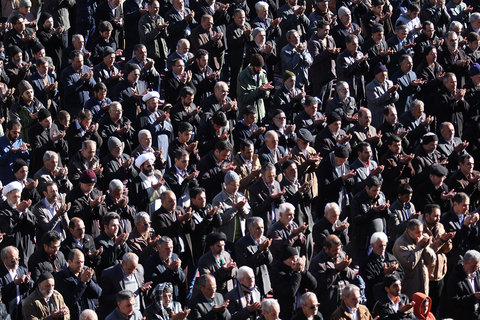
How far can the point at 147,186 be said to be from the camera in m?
17.3

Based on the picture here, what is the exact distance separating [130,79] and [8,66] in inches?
74.1

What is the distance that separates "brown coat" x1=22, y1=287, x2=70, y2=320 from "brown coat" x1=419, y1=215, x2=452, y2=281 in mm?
4714

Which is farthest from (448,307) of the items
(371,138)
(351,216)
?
(371,138)

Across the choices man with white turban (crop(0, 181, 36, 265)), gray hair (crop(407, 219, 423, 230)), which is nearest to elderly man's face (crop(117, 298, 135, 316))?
man with white turban (crop(0, 181, 36, 265))

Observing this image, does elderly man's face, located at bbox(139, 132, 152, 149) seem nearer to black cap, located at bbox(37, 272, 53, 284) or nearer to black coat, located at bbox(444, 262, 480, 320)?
black cap, located at bbox(37, 272, 53, 284)

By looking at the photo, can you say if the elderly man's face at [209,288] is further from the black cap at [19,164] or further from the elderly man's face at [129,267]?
the black cap at [19,164]

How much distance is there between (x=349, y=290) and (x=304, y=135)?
3.82 metres

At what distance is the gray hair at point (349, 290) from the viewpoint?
1491 cm

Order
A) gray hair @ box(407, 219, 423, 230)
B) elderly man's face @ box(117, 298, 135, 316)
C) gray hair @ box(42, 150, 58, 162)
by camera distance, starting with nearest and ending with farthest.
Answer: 1. elderly man's face @ box(117, 298, 135, 316)
2. gray hair @ box(407, 219, 423, 230)
3. gray hair @ box(42, 150, 58, 162)

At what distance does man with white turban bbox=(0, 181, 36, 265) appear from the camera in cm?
1625

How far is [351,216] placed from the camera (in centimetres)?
1734

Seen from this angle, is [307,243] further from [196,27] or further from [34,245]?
[196,27]

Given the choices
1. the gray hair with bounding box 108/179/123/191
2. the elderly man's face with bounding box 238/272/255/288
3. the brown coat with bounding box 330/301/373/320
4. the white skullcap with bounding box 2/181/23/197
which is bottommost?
the brown coat with bounding box 330/301/373/320

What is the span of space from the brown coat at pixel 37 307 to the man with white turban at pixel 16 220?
171cm
